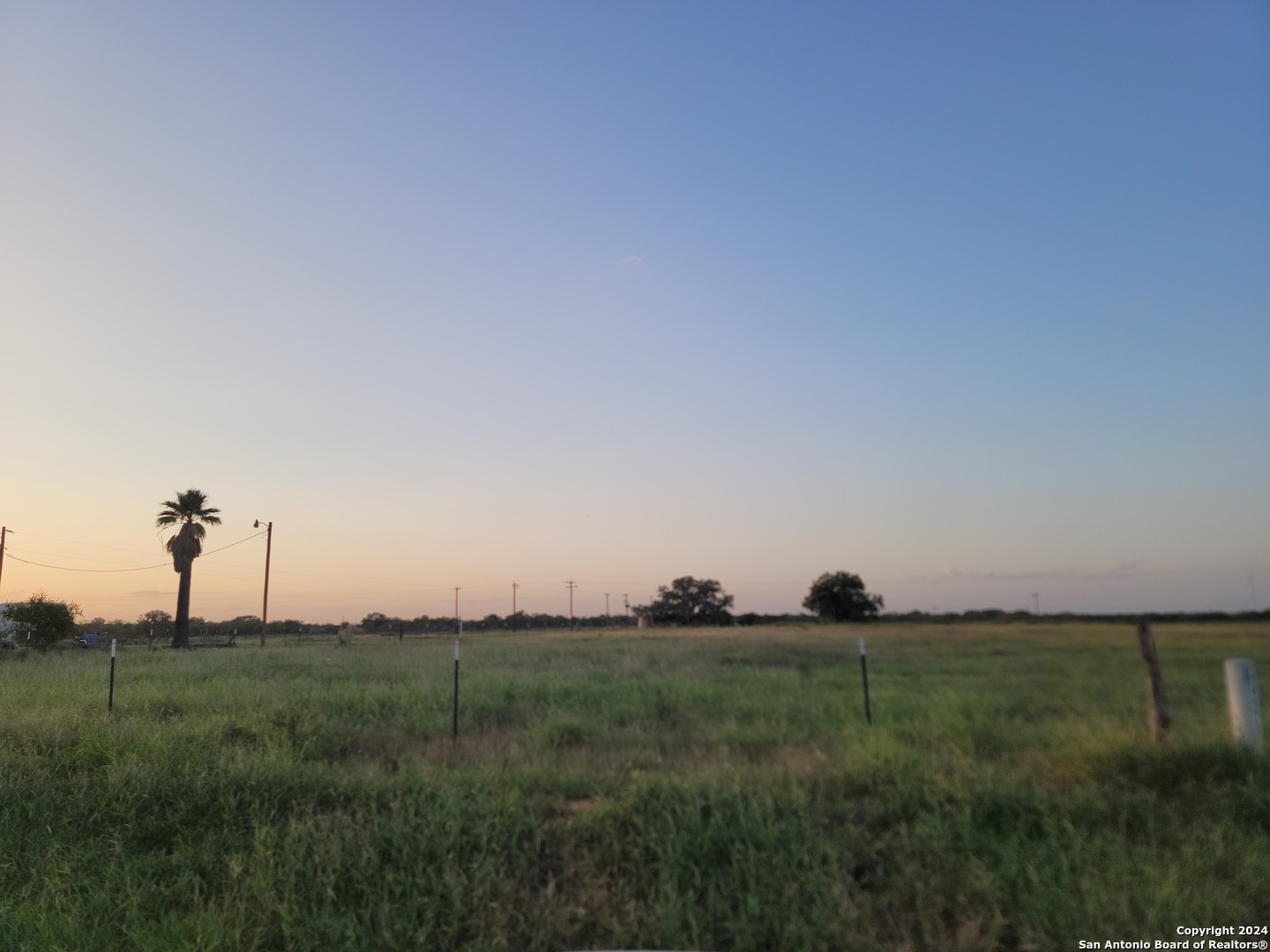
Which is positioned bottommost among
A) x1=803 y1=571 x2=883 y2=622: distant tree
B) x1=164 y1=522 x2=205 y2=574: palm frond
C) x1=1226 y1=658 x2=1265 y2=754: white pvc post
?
x1=1226 y1=658 x2=1265 y2=754: white pvc post

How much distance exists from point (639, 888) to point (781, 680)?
5.95m

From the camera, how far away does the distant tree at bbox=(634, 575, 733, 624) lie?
2962 cm

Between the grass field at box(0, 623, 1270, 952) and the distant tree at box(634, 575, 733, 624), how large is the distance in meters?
18.8

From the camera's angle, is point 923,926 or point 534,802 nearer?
point 923,926

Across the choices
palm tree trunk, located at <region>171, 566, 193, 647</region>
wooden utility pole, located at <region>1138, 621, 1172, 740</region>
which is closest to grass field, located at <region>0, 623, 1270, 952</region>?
wooden utility pole, located at <region>1138, 621, 1172, 740</region>

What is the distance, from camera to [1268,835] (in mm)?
5715

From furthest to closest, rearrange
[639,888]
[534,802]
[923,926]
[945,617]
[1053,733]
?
[945,617], [534,802], [1053,733], [639,888], [923,926]

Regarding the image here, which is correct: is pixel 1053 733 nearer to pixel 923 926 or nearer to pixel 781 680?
pixel 923 926

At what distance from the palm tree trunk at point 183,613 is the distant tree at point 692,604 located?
84.9ft

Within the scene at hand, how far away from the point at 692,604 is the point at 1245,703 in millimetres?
27174

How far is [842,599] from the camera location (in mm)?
11156

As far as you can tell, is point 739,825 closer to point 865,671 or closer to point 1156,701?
point 865,671

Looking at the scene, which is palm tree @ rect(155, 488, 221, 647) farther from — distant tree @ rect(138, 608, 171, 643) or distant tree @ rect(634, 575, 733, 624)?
distant tree @ rect(634, 575, 733, 624)

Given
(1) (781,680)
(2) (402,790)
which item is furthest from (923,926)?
(1) (781,680)
